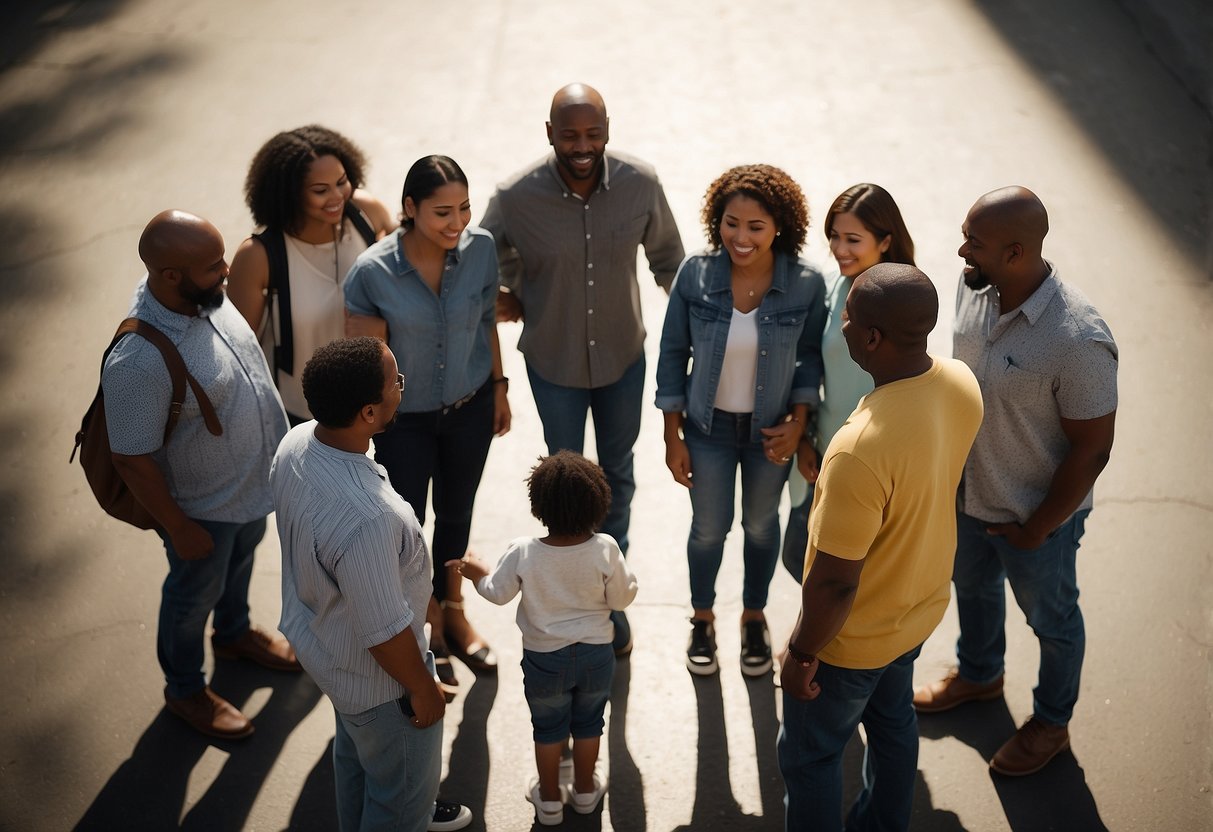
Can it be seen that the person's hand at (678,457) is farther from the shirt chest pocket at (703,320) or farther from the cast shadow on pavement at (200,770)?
the cast shadow on pavement at (200,770)

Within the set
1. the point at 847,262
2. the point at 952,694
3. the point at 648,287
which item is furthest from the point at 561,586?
the point at 648,287

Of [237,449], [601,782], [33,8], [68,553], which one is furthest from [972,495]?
[33,8]

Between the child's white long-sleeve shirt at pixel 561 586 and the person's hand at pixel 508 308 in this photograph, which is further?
the person's hand at pixel 508 308

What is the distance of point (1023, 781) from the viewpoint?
3.77m

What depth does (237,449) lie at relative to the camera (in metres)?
3.65

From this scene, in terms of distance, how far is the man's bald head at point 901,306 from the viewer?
2.73 m

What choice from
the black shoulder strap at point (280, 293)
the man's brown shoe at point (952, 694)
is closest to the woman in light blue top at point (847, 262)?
the man's brown shoe at point (952, 694)

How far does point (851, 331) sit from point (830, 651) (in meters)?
0.85

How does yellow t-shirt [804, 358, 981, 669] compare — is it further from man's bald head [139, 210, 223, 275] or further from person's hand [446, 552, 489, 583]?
man's bald head [139, 210, 223, 275]

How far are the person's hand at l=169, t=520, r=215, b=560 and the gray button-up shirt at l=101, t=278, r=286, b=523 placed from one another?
86 millimetres

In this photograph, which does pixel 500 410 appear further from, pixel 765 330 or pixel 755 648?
pixel 755 648

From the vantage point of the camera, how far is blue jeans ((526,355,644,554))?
4281 mm

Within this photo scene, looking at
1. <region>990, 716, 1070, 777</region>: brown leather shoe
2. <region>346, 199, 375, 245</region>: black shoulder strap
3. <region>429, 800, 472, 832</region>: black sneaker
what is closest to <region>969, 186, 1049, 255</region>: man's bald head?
<region>990, 716, 1070, 777</region>: brown leather shoe

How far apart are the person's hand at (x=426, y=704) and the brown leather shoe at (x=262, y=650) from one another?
4.88ft
